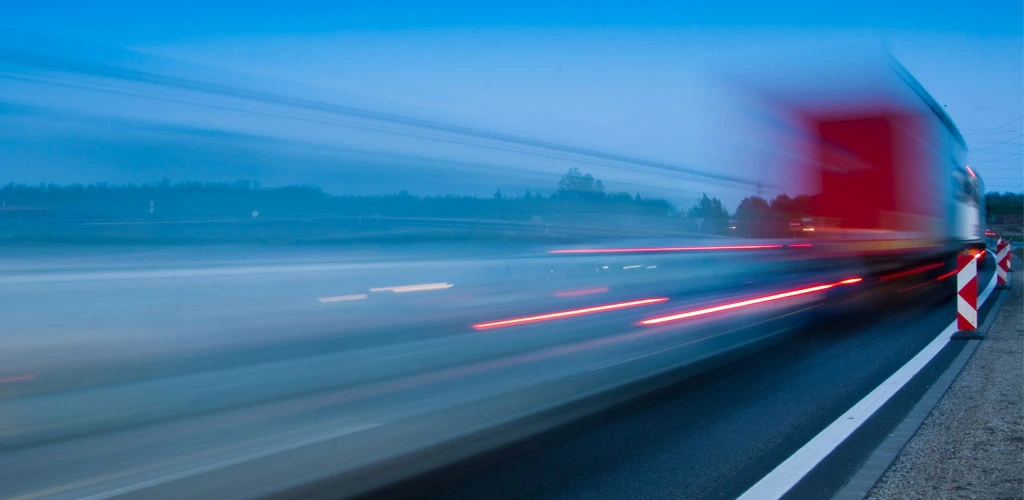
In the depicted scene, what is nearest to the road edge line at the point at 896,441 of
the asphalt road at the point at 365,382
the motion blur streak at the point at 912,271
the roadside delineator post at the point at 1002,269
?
the asphalt road at the point at 365,382

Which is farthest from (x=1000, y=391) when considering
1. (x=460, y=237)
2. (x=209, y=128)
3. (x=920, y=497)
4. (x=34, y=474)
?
(x=34, y=474)

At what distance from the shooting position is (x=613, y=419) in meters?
6.56

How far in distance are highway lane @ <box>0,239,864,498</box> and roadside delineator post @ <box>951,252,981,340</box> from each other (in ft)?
24.2

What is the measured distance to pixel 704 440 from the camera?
19.5 ft

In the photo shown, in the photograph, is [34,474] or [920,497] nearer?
[34,474]

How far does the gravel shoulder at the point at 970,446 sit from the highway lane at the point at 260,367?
91.2 inches

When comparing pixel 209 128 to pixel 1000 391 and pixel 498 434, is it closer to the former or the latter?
pixel 498 434

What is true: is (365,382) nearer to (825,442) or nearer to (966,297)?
(825,442)

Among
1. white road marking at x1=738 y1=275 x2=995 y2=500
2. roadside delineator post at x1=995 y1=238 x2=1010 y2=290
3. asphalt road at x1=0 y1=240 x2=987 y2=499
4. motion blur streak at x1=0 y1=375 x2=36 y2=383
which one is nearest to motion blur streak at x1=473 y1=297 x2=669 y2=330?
asphalt road at x1=0 y1=240 x2=987 y2=499

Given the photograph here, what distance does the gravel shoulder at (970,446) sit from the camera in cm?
467

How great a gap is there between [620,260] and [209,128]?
375 cm

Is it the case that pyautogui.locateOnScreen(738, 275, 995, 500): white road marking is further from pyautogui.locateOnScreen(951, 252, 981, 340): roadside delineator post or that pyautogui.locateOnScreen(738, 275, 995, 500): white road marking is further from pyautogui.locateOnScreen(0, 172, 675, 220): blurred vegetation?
pyautogui.locateOnScreen(951, 252, 981, 340): roadside delineator post

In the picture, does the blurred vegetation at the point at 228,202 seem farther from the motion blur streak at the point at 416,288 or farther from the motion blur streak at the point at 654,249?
the motion blur streak at the point at 654,249

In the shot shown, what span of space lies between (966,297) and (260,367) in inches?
414
